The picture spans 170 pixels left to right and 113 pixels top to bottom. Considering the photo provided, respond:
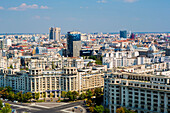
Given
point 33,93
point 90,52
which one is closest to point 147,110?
point 33,93

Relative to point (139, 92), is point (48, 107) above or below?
below

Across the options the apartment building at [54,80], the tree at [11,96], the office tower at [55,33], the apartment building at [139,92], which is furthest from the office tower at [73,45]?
the office tower at [55,33]

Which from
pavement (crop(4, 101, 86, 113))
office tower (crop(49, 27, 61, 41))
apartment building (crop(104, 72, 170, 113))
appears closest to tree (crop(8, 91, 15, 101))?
pavement (crop(4, 101, 86, 113))

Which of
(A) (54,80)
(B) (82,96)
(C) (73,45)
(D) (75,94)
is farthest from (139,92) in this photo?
(C) (73,45)

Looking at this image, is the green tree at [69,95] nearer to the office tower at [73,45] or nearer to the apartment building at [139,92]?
the apartment building at [139,92]

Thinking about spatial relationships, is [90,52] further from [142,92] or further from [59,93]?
[142,92]

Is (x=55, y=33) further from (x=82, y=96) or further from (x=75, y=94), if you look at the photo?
(x=75, y=94)
